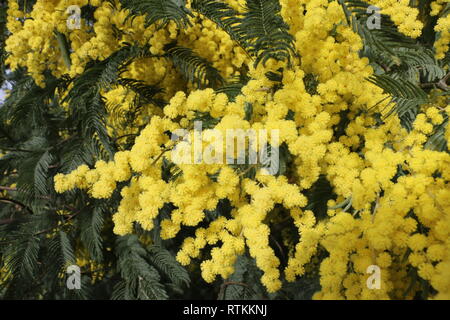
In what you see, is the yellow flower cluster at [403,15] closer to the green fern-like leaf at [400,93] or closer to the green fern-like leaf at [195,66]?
the green fern-like leaf at [400,93]

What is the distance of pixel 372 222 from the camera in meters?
1.18

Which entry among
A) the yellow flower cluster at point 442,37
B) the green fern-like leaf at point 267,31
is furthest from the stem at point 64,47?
the yellow flower cluster at point 442,37

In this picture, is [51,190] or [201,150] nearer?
[201,150]

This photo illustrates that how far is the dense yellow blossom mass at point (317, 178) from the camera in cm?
114

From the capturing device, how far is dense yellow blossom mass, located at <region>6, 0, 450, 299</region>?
3.76ft

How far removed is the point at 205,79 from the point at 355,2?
3.00ft

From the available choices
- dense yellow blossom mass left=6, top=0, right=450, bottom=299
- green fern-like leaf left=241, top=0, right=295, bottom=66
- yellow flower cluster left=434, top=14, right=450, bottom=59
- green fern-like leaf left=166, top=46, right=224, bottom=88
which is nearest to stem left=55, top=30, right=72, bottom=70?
green fern-like leaf left=166, top=46, right=224, bottom=88

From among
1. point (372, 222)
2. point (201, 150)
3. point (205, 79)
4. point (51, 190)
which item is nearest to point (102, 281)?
point (51, 190)

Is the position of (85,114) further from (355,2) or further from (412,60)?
(412,60)

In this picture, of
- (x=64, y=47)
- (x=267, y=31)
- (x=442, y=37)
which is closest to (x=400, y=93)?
(x=267, y=31)

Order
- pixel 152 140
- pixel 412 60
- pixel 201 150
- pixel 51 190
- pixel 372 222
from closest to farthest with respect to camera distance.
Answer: pixel 372 222 < pixel 201 150 < pixel 152 140 < pixel 412 60 < pixel 51 190

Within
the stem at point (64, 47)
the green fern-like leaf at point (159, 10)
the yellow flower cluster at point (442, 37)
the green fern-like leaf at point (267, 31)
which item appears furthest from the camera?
the stem at point (64, 47)

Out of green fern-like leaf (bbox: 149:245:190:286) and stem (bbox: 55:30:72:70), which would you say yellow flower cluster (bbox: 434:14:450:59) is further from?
stem (bbox: 55:30:72:70)

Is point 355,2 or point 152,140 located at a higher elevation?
point 355,2
